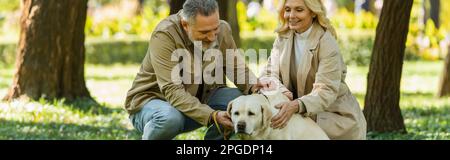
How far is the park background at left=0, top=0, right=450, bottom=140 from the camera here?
406 inches

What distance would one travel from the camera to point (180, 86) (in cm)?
698

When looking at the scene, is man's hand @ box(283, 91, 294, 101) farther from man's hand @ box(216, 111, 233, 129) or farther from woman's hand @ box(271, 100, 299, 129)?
man's hand @ box(216, 111, 233, 129)

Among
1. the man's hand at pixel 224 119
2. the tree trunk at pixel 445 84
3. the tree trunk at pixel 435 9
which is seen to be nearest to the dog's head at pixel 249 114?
the man's hand at pixel 224 119

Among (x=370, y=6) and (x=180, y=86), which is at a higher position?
(x=180, y=86)

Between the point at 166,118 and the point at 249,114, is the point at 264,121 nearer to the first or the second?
the point at 249,114

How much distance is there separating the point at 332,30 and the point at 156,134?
4.75 ft

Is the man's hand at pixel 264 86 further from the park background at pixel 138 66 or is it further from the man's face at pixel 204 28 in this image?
the park background at pixel 138 66

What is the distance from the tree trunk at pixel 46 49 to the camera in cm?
1214

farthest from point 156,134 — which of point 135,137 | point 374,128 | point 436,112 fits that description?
point 436,112

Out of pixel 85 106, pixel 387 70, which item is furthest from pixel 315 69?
pixel 85 106

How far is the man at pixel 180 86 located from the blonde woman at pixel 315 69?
0.32 m

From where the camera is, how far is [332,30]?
7074 millimetres

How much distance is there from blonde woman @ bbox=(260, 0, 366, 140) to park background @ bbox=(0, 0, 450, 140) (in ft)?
9.19

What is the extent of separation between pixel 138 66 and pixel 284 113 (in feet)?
56.8
